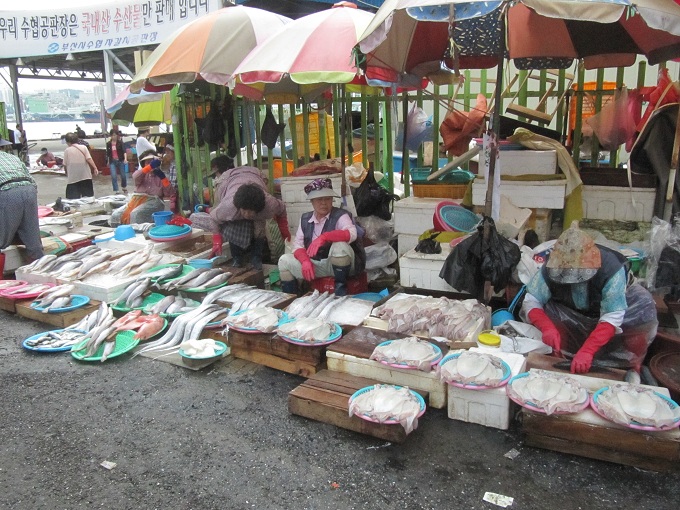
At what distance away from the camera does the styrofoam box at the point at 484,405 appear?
3.82m

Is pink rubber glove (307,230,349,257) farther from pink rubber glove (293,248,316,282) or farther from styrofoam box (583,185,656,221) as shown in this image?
styrofoam box (583,185,656,221)

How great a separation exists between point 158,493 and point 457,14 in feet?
12.4

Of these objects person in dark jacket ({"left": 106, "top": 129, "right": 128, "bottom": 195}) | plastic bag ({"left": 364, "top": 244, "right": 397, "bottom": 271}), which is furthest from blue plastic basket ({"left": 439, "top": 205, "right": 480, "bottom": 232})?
person in dark jacket ({"left": 106, "top": 129, "right": 128, "bottom": 195})

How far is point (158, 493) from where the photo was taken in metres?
3.37

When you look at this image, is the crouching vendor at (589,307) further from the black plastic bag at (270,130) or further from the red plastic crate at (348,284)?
the black plastic bag at (270,130)

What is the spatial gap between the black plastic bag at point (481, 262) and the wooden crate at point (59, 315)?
4074mm

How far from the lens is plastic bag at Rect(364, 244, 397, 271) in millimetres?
6695

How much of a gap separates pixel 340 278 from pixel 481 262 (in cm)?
176

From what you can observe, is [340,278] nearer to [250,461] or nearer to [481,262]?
[481,262]

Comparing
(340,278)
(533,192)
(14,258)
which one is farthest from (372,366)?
(14,258)

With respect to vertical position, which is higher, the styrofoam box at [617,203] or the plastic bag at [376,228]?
the styrofoam box at [617,203]

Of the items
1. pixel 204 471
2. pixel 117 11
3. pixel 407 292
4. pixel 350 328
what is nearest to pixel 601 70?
pixel 407 292

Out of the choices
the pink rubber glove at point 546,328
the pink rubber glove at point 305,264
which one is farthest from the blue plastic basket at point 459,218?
the pink rubber glove at point 546,328

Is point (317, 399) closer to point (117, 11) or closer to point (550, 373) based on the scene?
point (550, 373)
